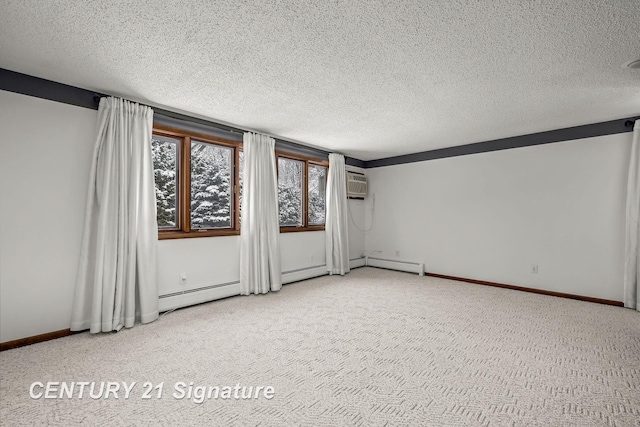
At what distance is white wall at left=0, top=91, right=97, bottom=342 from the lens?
2600 millimetres

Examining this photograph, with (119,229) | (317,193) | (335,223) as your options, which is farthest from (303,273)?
(119,229)

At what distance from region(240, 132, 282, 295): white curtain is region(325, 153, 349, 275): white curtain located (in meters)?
1.37

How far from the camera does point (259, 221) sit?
4.40 meters

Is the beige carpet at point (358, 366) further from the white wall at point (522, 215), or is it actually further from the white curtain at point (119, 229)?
the white wall at point (522, 215)

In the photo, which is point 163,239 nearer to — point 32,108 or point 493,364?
point 32,108

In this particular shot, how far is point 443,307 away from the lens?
3.76 metres

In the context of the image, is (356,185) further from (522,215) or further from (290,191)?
(522,215)

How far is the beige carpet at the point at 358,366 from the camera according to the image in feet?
5.74

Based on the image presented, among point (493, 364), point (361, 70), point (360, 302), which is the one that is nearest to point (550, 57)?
point (361, 70)

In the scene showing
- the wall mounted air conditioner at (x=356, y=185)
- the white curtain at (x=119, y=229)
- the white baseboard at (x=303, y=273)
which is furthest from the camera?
the wall mounted air conditioner at (x=356, y=185)

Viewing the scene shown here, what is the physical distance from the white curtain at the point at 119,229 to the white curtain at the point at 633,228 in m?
5.72

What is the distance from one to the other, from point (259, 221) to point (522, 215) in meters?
4.08

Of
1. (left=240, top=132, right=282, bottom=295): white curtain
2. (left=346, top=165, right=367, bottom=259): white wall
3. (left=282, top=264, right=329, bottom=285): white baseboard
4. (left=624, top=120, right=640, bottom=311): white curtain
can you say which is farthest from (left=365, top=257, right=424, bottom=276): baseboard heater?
(left=624, top=120, right=640, bottom=311): white curtain

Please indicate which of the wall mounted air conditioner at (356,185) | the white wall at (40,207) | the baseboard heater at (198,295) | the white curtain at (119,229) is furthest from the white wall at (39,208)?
the wall mounted air conditioner at (356,185)
